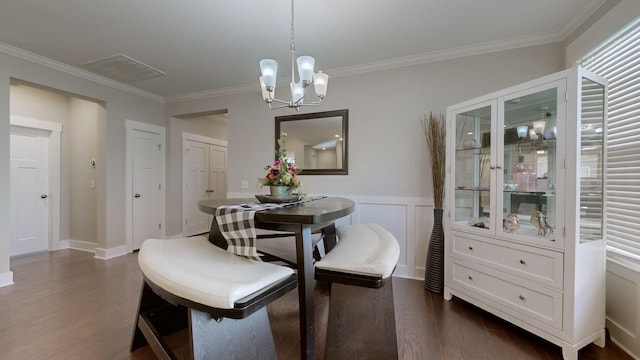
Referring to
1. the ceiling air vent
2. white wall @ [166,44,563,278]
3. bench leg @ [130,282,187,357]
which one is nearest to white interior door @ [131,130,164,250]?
the ceiling air vent

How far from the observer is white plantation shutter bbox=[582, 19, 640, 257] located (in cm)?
163

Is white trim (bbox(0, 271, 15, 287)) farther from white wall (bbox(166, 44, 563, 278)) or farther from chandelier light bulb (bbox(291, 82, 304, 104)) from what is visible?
chandelier light bulb (bbox(291, 82, 304, 104))

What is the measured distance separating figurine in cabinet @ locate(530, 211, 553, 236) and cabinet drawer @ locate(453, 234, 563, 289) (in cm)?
16

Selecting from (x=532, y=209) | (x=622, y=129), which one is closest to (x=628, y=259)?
(x=532, y=209)

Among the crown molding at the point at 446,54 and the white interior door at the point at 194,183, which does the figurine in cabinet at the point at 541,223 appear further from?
the white interior door at the point at 194,183

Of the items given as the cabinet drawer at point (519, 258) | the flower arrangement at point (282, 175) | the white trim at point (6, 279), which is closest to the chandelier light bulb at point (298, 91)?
the flower arrangement at point (282, 175)

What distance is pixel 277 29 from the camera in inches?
91.4

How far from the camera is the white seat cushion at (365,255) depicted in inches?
46.5

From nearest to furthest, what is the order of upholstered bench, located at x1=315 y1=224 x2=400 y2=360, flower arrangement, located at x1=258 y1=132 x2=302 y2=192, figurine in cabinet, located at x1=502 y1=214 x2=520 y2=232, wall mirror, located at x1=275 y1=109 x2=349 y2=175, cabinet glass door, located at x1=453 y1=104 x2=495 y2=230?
upholstered bench, located at x1=315 y1=224 x2=400 y2=360 < flower arrangement, located at x1=258 y1=132 x2=302 y2=192 < figurine in cabinet, located at x1=502 y1=214 x2=520 y2=232 < cabinet glass door, located at x1=453 y1=104 x2=495 y2=230 < wall mirror, located at x1=275 y1=109 x2=349 y2=175

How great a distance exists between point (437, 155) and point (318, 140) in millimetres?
1446

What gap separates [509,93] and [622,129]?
0.73m

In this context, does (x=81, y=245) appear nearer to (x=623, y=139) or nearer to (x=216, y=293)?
(x=216, y=293)

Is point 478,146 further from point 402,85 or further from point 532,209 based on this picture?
point 402,85

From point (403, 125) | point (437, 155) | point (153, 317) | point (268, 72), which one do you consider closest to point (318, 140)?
point (403, 125)
